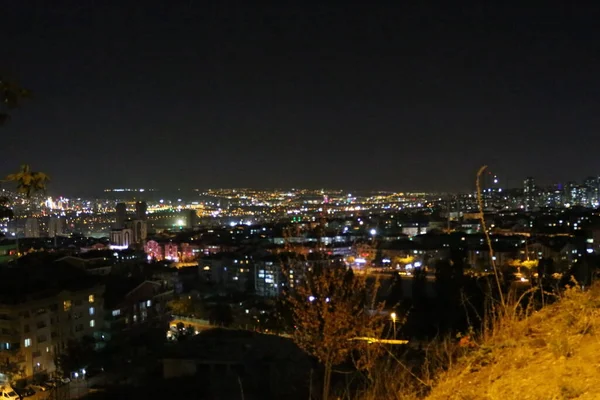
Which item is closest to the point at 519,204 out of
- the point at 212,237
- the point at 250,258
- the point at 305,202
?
the point at 305,202

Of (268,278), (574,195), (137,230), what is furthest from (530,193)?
(268,278)

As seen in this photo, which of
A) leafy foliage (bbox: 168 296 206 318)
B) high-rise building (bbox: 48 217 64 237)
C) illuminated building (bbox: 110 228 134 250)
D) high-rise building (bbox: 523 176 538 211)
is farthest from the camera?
high-rise building (bbox: 523 176 538 211)

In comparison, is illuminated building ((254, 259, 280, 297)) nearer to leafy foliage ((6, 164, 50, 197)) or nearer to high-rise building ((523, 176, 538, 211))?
leafy foliage ((6, 164, 50, 197))

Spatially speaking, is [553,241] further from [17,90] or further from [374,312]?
[17,90]

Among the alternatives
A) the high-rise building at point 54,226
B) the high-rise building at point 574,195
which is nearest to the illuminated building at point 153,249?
the high-rise building at point 54,226

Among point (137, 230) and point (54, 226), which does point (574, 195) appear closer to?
point (137, 230)

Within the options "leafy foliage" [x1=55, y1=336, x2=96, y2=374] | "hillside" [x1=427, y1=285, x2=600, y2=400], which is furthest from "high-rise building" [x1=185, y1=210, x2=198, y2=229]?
"hillside" [x1=427, y1=285, x2=600, y2=400]
